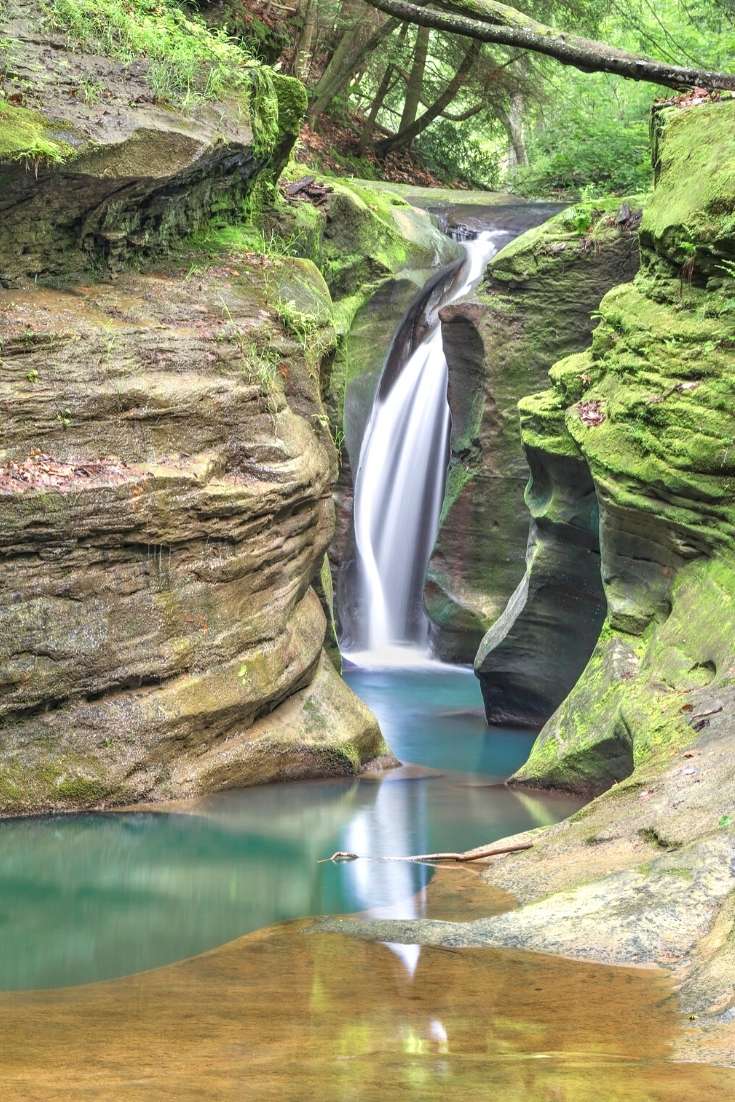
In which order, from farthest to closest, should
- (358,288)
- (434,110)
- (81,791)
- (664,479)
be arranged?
(434,110) < (358,288) < (664,479) < (81,791)

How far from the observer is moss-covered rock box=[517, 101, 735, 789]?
798 centimetres

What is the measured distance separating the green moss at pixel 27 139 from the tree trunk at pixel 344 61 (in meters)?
11.6

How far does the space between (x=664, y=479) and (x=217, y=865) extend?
12.8 feet

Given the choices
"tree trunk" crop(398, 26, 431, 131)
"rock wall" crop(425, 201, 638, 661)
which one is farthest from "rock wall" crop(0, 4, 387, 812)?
"tree trunk" crop(398, 26, 431, 131)

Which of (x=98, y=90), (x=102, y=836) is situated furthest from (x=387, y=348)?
(x=102, y=836)

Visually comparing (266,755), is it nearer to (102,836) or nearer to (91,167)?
(102,836)

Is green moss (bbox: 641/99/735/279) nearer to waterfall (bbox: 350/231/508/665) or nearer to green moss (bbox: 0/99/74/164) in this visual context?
green moss (bbox: 0/99/74/164)

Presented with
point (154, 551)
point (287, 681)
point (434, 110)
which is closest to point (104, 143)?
point (154, 551)

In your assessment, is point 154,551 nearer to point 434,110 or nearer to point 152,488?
point 152,488

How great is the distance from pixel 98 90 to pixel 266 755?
5334 mm

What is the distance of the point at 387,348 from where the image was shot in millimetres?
15594

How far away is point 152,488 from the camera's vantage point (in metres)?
8.51

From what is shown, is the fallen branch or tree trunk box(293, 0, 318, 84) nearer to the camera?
the fallen branch

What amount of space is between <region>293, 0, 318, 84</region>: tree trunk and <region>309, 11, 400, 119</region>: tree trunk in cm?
75
